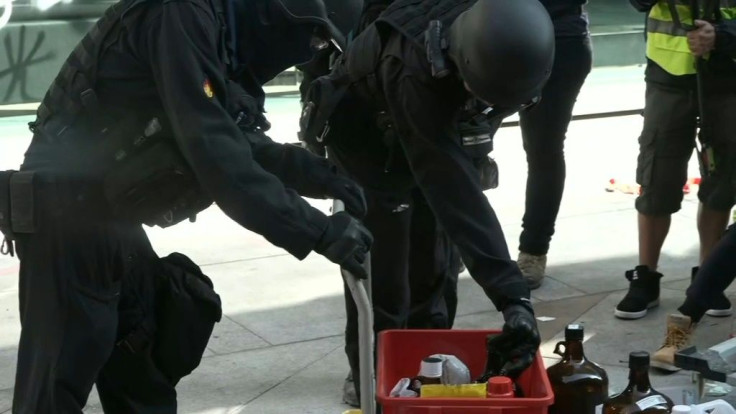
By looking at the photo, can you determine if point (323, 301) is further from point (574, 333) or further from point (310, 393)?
point (574, 333)

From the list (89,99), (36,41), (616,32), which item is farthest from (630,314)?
(616,32)

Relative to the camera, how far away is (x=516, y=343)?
3.27 metres

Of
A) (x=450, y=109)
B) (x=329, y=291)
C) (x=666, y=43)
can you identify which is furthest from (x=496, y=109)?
(x=329, y=291)

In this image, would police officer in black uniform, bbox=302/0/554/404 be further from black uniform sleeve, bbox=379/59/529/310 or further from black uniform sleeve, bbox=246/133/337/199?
black uniform sleeve, bbox=246/133/337/199

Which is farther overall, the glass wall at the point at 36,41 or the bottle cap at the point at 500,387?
the glass wall at the point at 36,41

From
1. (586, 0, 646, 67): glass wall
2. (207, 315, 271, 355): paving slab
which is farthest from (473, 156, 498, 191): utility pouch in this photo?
(586, 0, 646, 67): glass wall

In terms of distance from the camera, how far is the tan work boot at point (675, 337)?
15.4 ft

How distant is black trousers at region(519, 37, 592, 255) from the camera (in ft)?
17.8

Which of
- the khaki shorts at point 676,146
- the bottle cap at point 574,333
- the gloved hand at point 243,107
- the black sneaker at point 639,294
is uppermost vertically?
the gloved hand at point 243,107

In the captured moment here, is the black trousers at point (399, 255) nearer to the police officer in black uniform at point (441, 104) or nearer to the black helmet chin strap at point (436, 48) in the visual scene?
the police officer in black uniform at point (441, 104)

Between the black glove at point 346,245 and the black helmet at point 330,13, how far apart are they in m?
0.54

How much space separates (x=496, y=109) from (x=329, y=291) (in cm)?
237

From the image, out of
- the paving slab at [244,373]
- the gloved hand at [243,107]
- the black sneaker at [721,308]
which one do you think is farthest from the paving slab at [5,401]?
the black sneaker at [721,308]

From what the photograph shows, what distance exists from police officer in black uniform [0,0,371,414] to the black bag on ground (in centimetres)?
16
